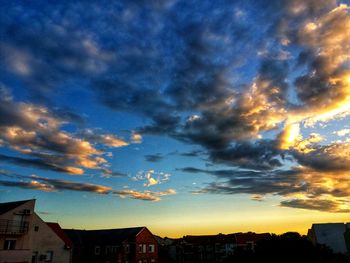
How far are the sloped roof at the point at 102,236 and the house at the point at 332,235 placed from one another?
47.7 metres

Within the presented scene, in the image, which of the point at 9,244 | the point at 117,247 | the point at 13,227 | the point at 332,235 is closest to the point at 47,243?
the point at 9,244

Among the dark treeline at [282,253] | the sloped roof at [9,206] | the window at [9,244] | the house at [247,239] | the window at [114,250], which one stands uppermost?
the sloped roof at [9,206]

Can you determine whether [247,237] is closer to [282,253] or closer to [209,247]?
[209,247]

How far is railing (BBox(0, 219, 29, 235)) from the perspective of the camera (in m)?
45.6

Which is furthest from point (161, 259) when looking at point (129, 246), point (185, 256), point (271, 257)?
point (271, 257)

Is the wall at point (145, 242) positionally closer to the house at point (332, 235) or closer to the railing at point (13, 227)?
the railing at point (13, 227)

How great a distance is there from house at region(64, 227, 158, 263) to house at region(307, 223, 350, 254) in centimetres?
4344

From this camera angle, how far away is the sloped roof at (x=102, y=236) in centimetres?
7812

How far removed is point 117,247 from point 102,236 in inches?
310

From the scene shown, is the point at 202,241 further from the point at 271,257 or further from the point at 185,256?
the point at 271,257

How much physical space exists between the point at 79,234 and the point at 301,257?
63.7 metres

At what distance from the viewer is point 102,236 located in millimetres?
82188

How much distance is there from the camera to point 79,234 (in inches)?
3319

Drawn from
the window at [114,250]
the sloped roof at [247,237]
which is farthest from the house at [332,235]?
the window at [114,250]
